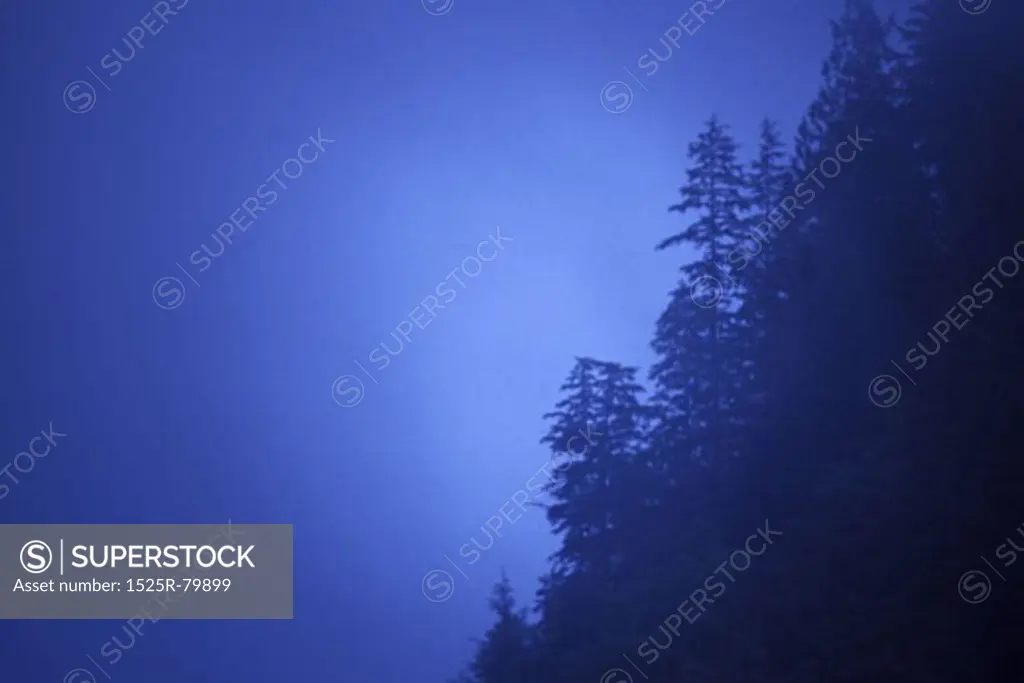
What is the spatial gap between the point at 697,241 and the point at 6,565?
23.4m

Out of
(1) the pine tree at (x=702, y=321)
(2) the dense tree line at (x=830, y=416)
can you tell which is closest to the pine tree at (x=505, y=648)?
(2) the dense tree line at (x=830, y=416)

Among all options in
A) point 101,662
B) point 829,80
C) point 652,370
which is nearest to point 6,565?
point 652,370

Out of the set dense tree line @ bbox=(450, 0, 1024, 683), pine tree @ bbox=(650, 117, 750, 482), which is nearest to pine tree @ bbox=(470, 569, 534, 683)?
dense tree line @ bbox=(450, 0, 1024, 683)

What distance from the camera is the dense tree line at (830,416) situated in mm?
15461

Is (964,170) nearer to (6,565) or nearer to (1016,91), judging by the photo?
(1016,91)

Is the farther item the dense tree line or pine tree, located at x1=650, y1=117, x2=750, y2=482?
pine tree, located at x1=650, y1=117, x2=750, y2=482

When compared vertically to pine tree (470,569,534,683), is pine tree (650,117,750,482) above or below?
above

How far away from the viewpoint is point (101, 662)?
540 ft

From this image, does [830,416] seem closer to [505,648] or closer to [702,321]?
[702,321]

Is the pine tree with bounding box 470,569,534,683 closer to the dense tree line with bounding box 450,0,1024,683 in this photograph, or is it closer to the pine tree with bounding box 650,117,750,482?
the dense tree line with bounding box 450,0,1024,683

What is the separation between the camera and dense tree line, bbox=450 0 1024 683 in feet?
50.7

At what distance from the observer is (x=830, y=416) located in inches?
752

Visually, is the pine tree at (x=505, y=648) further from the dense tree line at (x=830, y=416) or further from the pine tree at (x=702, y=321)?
the pine tree at (x=702, y=321)

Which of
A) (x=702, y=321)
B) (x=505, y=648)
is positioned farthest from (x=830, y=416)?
(x=505, y=648)
